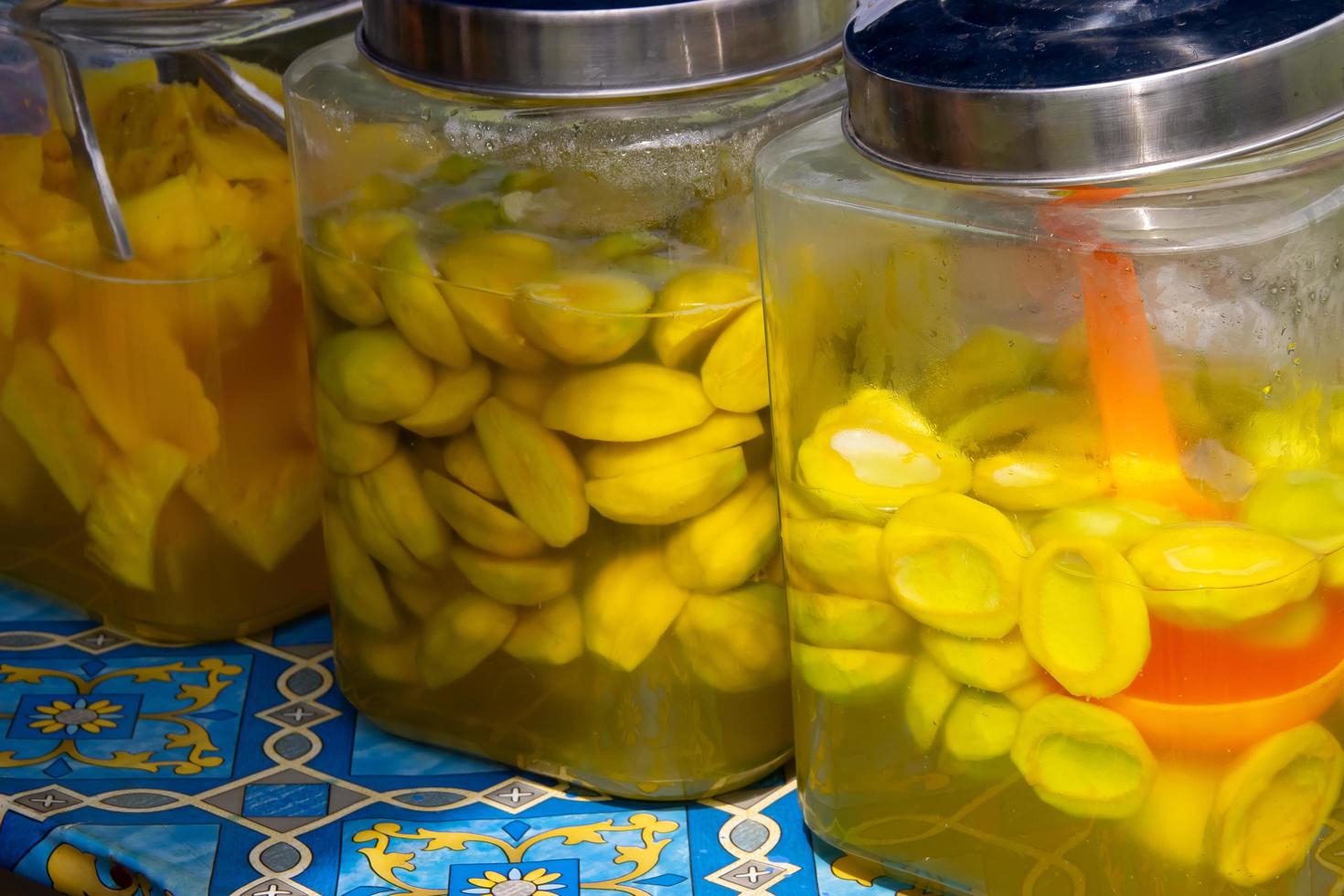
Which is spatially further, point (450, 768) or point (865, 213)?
point (450, 768)

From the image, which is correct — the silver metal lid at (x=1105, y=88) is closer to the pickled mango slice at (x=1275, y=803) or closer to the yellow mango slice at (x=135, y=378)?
the pickled mango slice at (x=1275, y=803)

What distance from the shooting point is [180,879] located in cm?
50

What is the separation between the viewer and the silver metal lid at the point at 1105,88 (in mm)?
389

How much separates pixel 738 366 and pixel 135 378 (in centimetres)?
22

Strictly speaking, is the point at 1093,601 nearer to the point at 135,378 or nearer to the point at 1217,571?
the point at 1217,571

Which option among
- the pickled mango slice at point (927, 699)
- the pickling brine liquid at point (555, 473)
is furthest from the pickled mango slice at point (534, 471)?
the pickled mango slice at point (927, 699)

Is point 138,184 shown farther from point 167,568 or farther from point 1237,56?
point 1237,56

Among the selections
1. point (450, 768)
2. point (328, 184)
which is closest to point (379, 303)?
point (328, 184)

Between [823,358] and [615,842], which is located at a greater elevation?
[823,358]

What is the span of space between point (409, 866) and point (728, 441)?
6.0 inches

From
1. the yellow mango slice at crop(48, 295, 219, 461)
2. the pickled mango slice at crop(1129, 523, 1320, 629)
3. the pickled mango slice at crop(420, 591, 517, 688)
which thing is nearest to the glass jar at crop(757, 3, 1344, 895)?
the pickled mango slice at crop(1129, 523, 1320, 629)

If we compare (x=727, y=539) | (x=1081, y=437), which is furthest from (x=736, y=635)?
(x=1081, y=437)

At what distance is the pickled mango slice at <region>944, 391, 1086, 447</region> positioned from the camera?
42 centimetres

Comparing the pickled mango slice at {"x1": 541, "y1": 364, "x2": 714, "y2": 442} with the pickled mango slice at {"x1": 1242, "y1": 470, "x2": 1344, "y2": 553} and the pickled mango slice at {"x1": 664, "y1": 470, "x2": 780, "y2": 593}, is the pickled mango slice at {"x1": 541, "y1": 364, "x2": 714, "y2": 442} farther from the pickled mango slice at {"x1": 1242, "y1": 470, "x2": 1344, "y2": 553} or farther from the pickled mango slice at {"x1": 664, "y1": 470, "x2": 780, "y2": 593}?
the pickled mango slice at {"x1": 1242, "y1": 470, "x2": 1344, "y2": 553}
